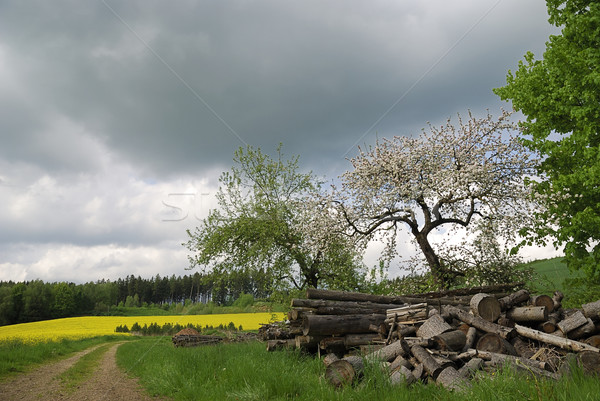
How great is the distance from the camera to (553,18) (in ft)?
50.8

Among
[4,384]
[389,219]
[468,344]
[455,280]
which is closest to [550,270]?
[455,280]

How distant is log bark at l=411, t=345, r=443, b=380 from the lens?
252 inches

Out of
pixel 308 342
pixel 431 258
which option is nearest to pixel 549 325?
pixel 308 342

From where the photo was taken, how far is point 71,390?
9.13 meters

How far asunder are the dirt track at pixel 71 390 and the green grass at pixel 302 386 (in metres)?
0.43

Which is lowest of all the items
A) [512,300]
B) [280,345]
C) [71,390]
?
[71,390]

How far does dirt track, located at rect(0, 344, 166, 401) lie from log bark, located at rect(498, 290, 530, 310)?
8427 millimetres

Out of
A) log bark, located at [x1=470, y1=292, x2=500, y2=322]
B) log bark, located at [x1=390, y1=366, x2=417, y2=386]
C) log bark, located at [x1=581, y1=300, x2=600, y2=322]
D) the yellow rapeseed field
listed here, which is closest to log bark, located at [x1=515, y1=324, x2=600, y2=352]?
log bark, located at [x1=470, y1=292, x2=500, y2=322]

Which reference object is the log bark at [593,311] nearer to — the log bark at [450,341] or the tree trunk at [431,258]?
the log bark at [450,341]

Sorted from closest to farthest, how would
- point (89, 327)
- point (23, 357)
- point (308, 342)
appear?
point (308, 342) < point (23, 357) < point (89, 327)

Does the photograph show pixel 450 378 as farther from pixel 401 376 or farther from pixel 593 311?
pixel 593 311

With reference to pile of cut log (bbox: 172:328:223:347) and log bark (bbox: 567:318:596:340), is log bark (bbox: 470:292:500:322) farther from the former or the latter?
pile of cut log (bbox: 172:328:223:347)

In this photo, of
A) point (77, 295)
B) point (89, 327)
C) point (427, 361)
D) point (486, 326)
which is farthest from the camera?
point (77, 295)

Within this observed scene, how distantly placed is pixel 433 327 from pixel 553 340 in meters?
2.37
